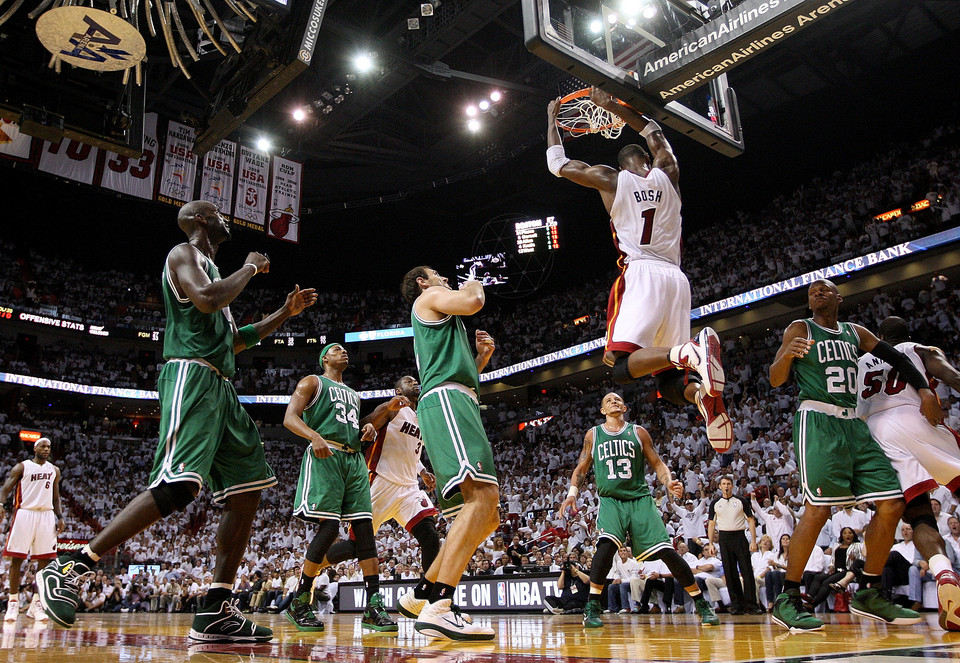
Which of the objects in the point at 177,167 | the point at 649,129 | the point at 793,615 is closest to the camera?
the point at 793,615

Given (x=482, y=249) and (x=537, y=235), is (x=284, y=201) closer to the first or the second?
(x=537, y=235)

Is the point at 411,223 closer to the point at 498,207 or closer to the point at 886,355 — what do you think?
the point at 498,207

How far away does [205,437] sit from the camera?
11.2 feet

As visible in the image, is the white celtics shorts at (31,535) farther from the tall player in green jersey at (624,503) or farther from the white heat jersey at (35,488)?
the tall player in green jersey at (624,503)

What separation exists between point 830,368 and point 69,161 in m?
15.1

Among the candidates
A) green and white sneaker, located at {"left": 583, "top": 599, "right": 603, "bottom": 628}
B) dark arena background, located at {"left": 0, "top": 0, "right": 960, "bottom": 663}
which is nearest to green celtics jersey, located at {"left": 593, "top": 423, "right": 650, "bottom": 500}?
green and white sneaker, located at {"left": 583, "top": 599, "right": 603, "bottom": 628}

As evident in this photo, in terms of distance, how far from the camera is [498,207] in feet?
88.9

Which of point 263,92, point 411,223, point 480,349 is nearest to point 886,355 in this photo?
point 480,349

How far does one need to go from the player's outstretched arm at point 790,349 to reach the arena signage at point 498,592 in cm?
645

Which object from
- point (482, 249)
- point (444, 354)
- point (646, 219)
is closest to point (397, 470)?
point (444, 354)

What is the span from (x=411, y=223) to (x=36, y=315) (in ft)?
47.6

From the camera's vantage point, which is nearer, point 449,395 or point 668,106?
point 449,395

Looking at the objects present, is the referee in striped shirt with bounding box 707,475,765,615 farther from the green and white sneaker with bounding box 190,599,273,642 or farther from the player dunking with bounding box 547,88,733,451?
the green and white sneaker with bounding box 190,599,273,642

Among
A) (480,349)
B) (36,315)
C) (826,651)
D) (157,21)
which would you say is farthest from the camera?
(36,315)
